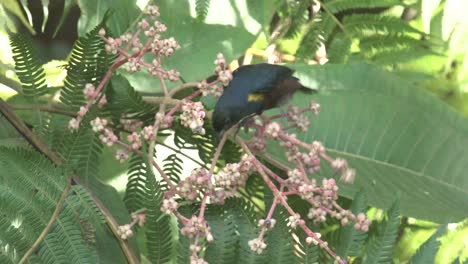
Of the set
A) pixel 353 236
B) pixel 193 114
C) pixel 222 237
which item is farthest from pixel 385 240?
pixel 193 114

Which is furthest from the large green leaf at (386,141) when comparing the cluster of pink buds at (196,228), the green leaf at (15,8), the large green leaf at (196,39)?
the green leaf at (15,8)

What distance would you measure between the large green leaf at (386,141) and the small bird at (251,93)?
0.23 m

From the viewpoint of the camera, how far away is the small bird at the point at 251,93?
2.77 feet

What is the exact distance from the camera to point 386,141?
3.82ft

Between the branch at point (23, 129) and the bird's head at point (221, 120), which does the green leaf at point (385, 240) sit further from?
the branch at point (23, 129)

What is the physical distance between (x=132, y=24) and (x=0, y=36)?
1.21 feet

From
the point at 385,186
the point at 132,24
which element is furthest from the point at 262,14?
the point at 385,186

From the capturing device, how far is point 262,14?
4.11 feet

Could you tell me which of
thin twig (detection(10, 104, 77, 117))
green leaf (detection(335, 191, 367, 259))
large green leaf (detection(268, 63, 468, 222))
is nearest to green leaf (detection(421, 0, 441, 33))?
large green leaf (detection(268, 63, 468, 222))

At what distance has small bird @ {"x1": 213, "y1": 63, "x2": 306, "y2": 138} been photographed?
85 centimetres

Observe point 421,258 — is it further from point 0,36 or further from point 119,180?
point 0,36

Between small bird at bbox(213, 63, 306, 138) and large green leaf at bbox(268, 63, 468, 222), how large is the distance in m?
0.23

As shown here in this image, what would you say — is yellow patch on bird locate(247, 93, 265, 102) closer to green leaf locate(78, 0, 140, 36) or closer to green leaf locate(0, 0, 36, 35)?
green leaf locate(78, 0, 140, 36)

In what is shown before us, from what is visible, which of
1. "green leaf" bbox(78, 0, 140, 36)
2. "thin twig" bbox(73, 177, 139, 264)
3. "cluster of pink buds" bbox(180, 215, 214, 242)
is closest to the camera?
"cluster of pink buds" bbox(180, 215, 214, 242)
